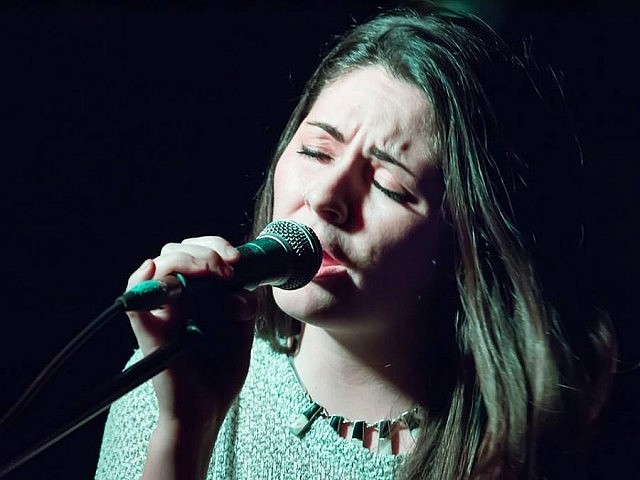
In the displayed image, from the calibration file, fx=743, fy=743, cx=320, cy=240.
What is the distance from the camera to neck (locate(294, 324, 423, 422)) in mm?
1485

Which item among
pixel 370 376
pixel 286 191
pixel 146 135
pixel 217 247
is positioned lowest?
pixel 370 376

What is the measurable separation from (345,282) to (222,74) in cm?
89

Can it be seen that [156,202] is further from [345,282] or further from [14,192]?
[345,282]

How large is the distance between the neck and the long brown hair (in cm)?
6

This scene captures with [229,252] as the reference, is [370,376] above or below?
below

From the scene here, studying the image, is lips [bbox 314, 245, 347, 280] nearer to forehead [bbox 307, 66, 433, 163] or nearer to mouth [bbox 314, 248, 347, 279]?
mouth [bbox 314, 248, 347, 279]

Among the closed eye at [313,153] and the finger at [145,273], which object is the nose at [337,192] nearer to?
the closed eye at [313,153]

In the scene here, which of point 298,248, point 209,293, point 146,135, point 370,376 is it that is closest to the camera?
point 209,293

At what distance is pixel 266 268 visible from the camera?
3.50ft

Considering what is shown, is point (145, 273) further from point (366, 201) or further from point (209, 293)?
point (366, 201)

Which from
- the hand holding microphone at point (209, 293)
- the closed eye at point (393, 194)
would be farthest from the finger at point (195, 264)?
the closed eye at point (393, 194)

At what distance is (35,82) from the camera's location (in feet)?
5.97

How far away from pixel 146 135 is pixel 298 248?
0.94 m

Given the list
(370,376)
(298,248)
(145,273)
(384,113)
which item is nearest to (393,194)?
(384,113)
